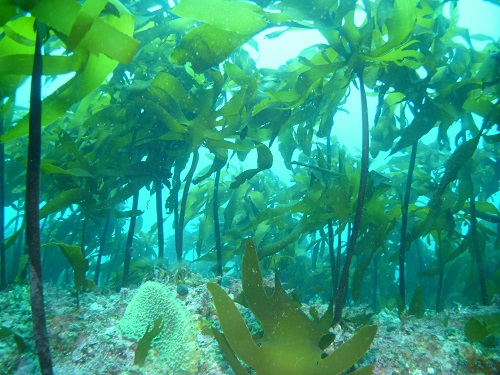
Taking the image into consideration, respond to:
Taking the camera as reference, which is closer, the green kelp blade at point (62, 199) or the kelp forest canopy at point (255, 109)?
the kelp forest canopy at point (255, 109)

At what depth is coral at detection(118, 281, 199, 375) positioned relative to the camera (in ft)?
4.74

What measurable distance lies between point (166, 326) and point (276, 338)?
2.08 feet

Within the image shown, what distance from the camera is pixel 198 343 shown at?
61.6 inches

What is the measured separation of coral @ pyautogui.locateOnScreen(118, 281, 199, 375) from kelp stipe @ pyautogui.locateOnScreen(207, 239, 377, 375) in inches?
12.3

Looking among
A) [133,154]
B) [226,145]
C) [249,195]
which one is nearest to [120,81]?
[133,154]

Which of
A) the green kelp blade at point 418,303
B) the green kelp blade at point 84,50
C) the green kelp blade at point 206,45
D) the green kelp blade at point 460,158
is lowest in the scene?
the green kelp blade at point 418,303

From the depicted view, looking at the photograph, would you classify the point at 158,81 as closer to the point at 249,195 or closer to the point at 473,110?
the point at 249,195

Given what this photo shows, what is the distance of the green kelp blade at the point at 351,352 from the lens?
47.4 inches

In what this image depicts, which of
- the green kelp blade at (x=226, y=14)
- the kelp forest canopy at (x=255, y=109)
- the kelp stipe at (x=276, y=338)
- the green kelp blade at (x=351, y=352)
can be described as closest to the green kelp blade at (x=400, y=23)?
the kelp forest canopy at (x=255, y=109)

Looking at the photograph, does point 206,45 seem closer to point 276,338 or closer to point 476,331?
point 276,338

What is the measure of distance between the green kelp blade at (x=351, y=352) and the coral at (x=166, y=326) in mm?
639

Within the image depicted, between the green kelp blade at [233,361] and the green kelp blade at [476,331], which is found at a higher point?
the green kelp blade at [233,361]

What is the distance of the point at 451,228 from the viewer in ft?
7.15

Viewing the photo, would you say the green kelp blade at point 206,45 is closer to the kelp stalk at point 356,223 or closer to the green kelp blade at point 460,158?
the kelp stalk at point 356,223
